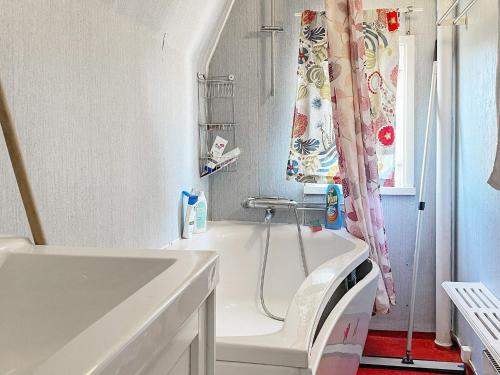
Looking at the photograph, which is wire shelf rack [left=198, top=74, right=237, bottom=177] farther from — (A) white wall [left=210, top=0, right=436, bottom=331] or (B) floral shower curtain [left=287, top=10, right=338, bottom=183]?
(B) floral shower curtain [left=287, top=10, right=338, bottom=183]

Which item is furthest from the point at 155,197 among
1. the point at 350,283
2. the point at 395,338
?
the point at 395,338

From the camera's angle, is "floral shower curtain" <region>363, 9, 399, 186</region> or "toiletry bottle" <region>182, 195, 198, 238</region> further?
"floral shower curtain" <region>363, 9, 399, 186</region>

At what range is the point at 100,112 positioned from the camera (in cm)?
150

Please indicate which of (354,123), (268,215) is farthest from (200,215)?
(354,123)

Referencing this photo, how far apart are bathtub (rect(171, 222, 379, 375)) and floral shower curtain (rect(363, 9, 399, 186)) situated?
26.0 inches

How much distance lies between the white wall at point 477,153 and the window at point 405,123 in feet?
0.83

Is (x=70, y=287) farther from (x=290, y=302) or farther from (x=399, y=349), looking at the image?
(x=399, y=349)

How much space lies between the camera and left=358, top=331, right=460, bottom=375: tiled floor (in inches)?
91.3

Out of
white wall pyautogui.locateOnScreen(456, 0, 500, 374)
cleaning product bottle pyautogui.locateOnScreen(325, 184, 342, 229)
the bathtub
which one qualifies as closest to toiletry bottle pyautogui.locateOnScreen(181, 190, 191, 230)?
the bathtub

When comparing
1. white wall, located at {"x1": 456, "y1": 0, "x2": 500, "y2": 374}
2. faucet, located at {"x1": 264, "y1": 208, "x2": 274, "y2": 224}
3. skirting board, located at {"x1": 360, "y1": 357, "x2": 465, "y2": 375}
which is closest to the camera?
white wall, located at {"x1": 456, "y1": 0, "x2": 500, "y2": 374}

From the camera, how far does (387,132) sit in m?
2.61

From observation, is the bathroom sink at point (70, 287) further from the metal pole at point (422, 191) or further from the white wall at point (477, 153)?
the metal pole at point (422, 191)

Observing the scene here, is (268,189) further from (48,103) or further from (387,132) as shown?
(48,103)

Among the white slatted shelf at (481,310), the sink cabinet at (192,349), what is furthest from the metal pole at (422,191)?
the sink cabinet at (192,349)
